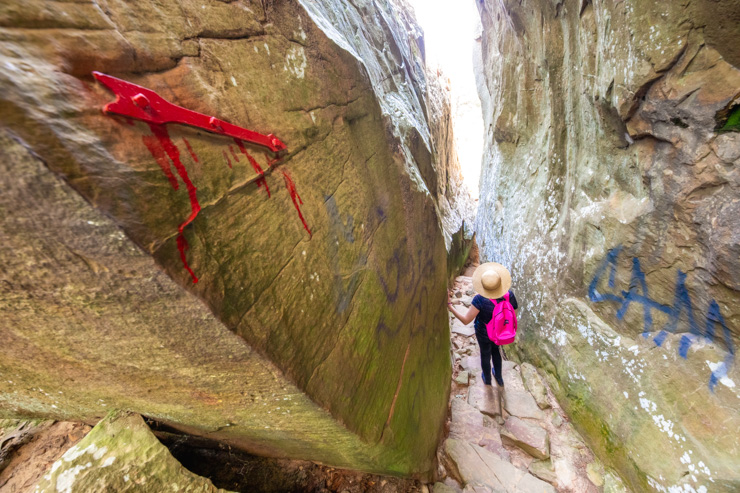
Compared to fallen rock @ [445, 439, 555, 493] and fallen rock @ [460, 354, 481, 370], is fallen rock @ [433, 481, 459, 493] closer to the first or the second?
fallen rock @ [445, 439, 555, 493]

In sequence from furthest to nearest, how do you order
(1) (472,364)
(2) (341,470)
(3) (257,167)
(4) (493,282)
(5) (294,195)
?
(1) (472,364) < (4) (493,282) < (2) (341,470) < (5) (294,195) < (3) (257,167)

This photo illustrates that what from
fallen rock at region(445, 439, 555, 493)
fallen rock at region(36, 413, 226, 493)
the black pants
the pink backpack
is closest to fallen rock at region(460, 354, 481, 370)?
the black pants

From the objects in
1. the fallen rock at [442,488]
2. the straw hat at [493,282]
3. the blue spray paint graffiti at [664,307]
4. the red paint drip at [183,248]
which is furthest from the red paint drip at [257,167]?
the blue spray paint graffiti at [664,307]

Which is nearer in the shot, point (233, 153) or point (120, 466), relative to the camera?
point (233, 153)

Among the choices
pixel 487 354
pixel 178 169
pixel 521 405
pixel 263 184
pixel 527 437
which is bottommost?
pixel 521 405

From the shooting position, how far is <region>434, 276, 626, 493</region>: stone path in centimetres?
300

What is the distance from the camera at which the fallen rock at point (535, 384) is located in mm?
3883

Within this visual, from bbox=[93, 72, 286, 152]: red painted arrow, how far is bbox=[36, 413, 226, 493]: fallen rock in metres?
1.79

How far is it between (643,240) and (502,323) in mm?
1704

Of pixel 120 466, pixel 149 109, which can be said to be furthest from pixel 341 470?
pixel 149 109

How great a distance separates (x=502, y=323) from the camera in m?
3.56

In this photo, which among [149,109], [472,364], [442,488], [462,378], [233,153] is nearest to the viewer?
[149,109]

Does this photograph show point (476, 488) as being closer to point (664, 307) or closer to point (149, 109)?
point (664, 307)

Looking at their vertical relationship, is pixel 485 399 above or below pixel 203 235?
below
